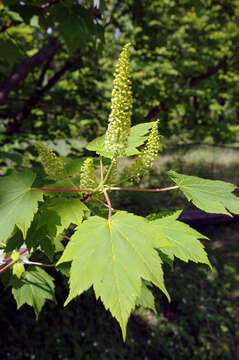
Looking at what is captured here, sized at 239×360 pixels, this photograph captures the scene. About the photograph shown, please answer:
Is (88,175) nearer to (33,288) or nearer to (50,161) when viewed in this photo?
(50,161)

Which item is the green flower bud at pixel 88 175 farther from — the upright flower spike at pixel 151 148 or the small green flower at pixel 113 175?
the upright flower spike at pixel 151 148

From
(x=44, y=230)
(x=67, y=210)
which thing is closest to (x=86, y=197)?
(x=67, y=210)

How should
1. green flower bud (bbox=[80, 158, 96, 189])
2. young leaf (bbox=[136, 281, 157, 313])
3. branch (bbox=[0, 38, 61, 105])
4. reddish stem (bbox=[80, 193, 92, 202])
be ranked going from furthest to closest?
branch (bbox=[0, 38, 61, 105]) → young leaf (bbox=[136, 281, 157, 313]) → reddish stem (bbox=[80, 193, 92, 202]) → green flower bud (bbox=[80, 158, 96, 189])

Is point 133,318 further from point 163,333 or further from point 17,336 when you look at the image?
point 17,336

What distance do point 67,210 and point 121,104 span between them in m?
0.54

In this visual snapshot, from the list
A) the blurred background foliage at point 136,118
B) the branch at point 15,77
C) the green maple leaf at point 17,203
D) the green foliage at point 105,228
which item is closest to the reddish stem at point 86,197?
the green foliage at point 105,228

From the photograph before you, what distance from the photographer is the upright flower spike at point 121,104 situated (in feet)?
3.32

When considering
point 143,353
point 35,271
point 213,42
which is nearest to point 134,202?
point 143,353

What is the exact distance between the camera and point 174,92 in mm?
4625

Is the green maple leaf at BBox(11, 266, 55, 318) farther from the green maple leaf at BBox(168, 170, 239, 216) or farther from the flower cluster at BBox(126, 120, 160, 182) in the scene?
the green maple leaf at BBox(168, 170, 239, 216)

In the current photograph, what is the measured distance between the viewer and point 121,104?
1.04m

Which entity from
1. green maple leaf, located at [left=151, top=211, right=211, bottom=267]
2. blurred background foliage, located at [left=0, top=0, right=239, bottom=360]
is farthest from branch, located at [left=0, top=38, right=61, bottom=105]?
green maple leaf, located at [left=151, top=211, right=211, bottom=267]

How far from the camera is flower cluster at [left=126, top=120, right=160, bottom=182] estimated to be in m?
1.17

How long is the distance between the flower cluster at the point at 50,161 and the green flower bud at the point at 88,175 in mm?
139
